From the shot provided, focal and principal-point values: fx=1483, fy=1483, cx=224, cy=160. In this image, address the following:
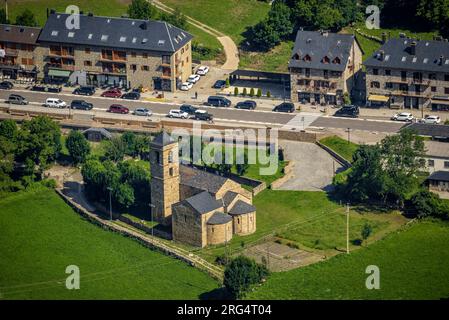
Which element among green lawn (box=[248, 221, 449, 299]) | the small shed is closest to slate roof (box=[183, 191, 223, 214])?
green lawn (box=[248, 221, 449, 299])

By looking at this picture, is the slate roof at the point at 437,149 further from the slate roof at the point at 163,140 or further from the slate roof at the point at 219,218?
the slate roof at the point at 163,140

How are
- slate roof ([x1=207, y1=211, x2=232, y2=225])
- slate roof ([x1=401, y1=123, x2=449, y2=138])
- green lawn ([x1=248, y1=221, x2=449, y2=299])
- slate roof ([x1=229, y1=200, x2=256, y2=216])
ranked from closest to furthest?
green lawn ([x1=248, y1=221, x2=449, y2=299]), slate roof ([x1=207, y1=211, x2=232, y2=225]), slate roof ([x1=229, y1=200, x2=256, y2=216]), slate roof ([x1=401, y1=123, x2=449, y2=138])

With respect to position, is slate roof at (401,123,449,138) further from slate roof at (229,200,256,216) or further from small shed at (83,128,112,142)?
small shed at (83,128,112,142)

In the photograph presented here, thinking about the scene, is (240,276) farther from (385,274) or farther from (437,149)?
(437,149)

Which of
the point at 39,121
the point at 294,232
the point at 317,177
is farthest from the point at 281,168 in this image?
the point at 39,121

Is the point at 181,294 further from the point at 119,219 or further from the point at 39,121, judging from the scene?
the point at 39,121

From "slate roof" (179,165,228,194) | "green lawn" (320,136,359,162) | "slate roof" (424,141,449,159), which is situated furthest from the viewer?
"green lawn" (320,136,359,162)
